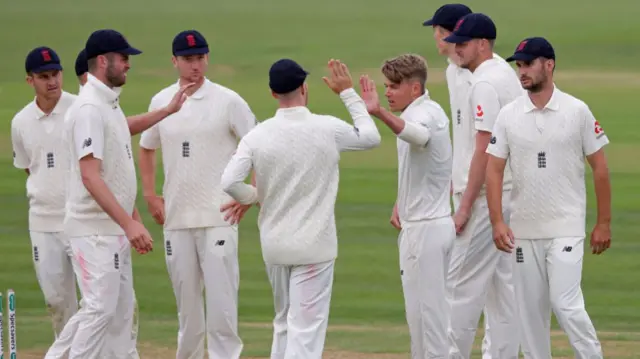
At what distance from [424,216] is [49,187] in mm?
2379

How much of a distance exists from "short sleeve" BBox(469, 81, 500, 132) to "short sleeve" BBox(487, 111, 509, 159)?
331 millimetres

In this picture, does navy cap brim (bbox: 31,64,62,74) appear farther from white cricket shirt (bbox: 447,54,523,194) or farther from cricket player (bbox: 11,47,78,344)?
white cricket shirt (bbox: 447,54,523,194)

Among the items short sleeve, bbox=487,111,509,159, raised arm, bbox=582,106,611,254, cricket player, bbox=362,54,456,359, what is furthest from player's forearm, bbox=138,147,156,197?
raised arm, bbox=582,106,611,254

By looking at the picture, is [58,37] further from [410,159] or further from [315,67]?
[410,159]

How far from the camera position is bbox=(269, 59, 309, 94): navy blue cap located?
6.66 metres

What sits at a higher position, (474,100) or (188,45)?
(188,45)

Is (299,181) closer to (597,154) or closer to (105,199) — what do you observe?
(105,199)

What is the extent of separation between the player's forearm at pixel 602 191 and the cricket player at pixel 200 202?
2011mm

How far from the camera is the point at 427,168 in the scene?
23.9 ft

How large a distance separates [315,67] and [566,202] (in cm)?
1359

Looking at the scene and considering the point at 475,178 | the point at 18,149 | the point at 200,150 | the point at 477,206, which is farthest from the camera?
the point at 18,149

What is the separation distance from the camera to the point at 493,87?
24.8ft

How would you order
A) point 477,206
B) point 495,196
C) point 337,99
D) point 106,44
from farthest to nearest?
point 337,99, point 477,206, point 106,44, point 495,196

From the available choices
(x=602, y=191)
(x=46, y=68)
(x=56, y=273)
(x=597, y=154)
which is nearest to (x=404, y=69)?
(x=597, y=154)
